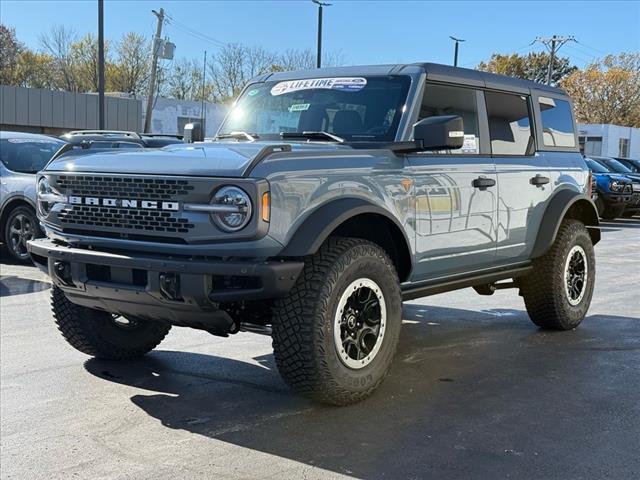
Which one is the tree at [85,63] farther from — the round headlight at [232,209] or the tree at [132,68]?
the round headlight at [232,209]

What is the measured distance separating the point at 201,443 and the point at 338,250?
1.23 metres

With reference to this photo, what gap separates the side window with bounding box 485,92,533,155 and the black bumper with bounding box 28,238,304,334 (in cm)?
254

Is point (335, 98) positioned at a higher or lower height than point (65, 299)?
higher

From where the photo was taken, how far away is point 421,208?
15.5 feet

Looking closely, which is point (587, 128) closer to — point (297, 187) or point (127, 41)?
point (127, 41)

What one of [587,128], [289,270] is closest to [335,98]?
[289,270]

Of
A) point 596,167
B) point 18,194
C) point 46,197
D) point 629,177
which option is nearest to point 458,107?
point 46,197

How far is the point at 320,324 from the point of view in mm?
3928

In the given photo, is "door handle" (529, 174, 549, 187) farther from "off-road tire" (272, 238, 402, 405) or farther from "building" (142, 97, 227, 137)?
"building" (142, 97, 227, 137)

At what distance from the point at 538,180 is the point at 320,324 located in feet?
9.24

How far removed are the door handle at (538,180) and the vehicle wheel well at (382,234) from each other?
5.59ft

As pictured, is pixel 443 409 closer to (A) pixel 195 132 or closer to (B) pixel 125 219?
(B) pixel 125 219

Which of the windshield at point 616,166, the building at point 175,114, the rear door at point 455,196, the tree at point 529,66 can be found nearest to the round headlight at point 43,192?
the rear door at point 455,196

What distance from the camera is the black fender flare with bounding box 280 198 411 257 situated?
3840mm
